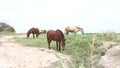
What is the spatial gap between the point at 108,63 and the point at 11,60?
3.74 metres

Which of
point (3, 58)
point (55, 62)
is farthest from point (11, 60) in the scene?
point (55, 62)

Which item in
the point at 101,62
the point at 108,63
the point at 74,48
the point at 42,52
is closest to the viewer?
the point at 108,63

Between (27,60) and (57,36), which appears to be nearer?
(27,60)

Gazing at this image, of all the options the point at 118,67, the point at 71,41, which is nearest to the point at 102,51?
the point at 71,41

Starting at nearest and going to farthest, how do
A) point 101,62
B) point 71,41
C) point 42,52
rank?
1. point 101,62
2. point 42,52
3. point 71,41

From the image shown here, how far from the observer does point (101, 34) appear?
71.6 feet

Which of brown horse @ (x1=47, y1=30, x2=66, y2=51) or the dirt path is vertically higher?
brown horse @ (x1=47, y1=30, x2=66, y2=51)

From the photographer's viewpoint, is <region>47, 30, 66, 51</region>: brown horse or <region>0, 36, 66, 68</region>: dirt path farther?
<region>47, 30, 66, 51</region>: brown horse

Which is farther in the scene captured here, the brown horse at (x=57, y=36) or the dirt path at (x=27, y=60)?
the brown horse at (x=57, y=36)

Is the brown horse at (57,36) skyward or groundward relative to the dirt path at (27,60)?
skyward

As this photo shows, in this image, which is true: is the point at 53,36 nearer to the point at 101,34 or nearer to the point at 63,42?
the point at 63,42

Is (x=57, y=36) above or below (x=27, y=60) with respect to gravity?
above

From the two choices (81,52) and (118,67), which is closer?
(118,67)

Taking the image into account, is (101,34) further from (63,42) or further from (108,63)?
(108,63)
